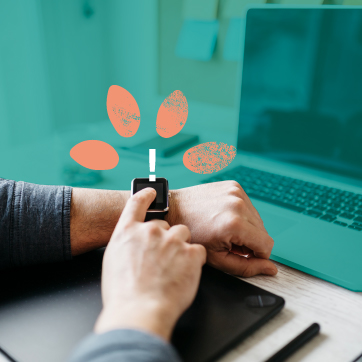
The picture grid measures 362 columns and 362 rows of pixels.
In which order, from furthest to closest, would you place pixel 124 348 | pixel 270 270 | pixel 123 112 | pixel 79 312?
pixel 123 112 < pixel 270 270 < pixel 79 312 < pixel 124 348

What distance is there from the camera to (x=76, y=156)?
0.87 metres

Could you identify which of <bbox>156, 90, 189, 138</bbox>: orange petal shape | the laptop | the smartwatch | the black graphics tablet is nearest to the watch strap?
the smartwatch

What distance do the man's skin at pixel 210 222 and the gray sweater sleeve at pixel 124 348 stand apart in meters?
0.25

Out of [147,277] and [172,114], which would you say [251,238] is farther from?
[172,114]

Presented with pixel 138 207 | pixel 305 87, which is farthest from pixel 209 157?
pixel 138 207

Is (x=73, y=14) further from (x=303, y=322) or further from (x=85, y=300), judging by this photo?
(x=303, y=322)

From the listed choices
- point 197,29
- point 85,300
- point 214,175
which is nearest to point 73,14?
point 197,29

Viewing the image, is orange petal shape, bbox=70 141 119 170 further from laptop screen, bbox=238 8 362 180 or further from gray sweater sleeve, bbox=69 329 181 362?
gray sweater sleeve, bbox=69 329 181 362

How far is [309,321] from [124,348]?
0.27 meters

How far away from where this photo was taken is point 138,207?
49 cm

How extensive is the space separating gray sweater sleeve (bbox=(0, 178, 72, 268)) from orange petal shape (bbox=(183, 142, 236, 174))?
0.32 m

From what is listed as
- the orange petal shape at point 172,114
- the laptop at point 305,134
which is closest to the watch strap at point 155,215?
the laptop at point 305,134

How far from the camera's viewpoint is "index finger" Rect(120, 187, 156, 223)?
47 centimetres

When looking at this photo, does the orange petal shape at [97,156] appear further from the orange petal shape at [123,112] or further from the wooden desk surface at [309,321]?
the wooden desk surface at [309,321]
